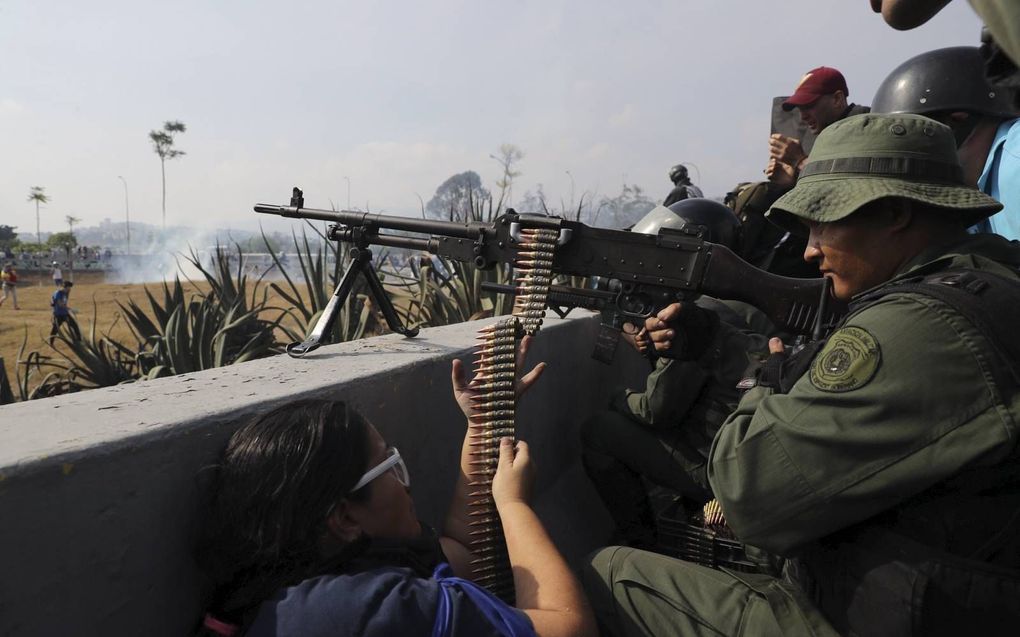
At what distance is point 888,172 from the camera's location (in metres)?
1.88

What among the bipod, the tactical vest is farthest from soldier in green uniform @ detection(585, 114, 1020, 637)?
the bipod

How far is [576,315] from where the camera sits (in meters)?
4.30

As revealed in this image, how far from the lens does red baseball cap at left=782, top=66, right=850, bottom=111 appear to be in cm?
491

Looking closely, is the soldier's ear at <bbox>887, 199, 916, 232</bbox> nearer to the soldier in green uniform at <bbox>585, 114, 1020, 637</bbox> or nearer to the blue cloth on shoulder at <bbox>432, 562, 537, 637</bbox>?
the soldier in green uniform at <bbox>585, 114, 1020, 637</bbox>

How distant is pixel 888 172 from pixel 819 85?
353cm

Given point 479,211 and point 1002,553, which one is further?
point 479,211

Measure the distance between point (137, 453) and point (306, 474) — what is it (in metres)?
0.32

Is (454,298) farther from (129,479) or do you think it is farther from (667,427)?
(129,479)

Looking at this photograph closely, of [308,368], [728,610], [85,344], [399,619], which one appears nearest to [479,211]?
[85,344]

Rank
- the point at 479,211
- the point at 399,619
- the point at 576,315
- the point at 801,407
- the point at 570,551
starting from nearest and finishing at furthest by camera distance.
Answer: the point at 399,619 < the point at 801,407 < the point at 570,551 < the point at 576,315 < the point at 479,211

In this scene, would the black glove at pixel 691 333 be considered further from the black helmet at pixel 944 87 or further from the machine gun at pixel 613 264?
the black helmet at pixel 944 87

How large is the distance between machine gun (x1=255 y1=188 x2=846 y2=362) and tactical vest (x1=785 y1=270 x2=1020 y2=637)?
167 cm

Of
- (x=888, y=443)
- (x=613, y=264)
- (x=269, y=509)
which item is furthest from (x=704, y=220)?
(x=269, y=509)

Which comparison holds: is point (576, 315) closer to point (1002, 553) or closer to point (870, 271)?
point (870, 271)
